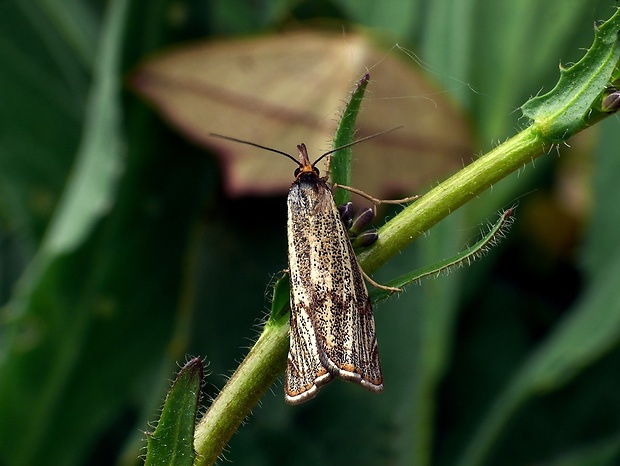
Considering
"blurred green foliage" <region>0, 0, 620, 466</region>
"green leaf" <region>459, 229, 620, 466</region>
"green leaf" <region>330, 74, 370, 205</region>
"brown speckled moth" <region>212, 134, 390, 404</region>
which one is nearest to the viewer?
"green leaf" <region>330, 74, 370, 205</region>

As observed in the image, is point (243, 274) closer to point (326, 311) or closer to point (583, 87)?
point (326, 311)

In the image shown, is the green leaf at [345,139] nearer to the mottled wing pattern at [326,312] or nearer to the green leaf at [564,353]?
the mottled wing pattern at [326,312]

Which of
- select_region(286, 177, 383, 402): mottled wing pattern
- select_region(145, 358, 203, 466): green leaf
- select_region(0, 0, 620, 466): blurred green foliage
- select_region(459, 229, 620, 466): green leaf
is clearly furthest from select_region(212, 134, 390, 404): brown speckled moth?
select_region(459, 229, 620, 466): green leaf

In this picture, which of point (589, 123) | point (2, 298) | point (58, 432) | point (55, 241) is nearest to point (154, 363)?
point (58, 432)

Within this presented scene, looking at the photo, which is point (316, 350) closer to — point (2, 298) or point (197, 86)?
point (197, 86)

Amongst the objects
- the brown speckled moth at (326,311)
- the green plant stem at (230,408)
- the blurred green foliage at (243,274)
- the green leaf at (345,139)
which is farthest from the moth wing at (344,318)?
the blurred green foliage at (243,274)

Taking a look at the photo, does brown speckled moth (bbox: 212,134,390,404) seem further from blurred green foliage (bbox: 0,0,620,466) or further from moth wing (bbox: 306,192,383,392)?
blurred green foliage (bbox: 0,0,620,466)

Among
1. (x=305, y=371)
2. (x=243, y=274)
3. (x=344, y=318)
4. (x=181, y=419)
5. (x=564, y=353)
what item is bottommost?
(x=181, y=419)

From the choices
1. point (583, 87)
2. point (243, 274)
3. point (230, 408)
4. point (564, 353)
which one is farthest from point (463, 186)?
point (564, 353)
